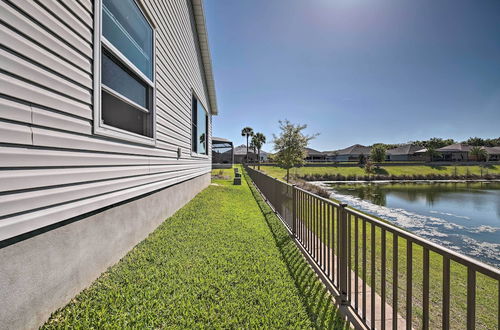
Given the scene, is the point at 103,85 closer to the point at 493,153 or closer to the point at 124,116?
the point at 124,116

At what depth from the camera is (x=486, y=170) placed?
1369 inches

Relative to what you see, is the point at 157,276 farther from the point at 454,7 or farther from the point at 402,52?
the point at 402,52

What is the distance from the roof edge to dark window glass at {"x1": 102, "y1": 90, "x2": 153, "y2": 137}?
528 cm

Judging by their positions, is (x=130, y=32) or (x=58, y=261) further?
(x=130, y=32)

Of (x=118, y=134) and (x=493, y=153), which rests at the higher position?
(x=493, y=153)

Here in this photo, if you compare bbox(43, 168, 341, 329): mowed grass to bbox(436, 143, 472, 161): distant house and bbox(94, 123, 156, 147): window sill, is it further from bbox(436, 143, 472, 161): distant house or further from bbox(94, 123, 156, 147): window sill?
bbox(436, 143, 472, 161): distant house

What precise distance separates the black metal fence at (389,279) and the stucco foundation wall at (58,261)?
2477 mm

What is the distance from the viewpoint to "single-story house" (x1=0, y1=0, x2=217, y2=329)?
1413mm

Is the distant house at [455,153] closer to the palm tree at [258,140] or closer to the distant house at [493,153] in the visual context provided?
the distant house at [493,153]

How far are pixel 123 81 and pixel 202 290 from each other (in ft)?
10.2

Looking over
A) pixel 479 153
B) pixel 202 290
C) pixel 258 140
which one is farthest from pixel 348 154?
pixel 202 290

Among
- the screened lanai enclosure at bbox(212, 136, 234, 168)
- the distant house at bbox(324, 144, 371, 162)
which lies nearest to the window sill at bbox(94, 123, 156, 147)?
the screened lanai enclosure at bbox(212, 136, 234, 168)

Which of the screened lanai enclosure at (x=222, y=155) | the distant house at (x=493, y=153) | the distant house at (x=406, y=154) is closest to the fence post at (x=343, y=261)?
the screened lanai enclosure at (x=222, y=155)

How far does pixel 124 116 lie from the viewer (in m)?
3.33
